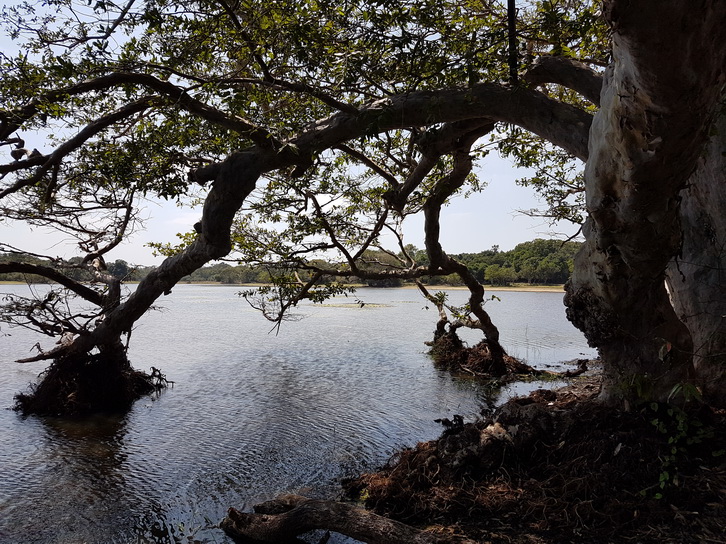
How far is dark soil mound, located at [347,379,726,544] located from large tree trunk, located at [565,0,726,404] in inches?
16.1

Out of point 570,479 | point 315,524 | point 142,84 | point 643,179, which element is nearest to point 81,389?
point 142,84

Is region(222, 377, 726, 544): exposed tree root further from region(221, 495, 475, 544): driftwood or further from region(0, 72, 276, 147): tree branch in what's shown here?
region(0, 72, 276, 147): tree branch

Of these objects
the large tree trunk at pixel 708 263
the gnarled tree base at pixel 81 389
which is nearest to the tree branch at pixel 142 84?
the large tree trunk at pixel 708 263

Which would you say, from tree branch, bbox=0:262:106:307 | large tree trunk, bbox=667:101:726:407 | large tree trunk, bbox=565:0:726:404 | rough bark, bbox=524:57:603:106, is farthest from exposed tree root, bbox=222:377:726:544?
tree branch, bbox=0:262:106:307

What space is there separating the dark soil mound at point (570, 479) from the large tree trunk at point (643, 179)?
409mm

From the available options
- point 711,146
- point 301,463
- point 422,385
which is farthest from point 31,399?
point 711,146

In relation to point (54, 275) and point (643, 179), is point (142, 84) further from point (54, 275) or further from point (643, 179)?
point (54, 275)

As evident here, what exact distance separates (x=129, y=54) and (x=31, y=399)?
6995mm

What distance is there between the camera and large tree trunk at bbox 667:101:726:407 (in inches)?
194

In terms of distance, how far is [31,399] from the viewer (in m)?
9.16

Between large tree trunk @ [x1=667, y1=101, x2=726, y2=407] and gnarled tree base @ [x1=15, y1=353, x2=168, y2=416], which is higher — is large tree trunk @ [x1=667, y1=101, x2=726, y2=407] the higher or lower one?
the higher one

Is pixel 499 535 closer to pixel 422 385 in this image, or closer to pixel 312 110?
pixel 312 110

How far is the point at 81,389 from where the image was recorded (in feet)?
30.8

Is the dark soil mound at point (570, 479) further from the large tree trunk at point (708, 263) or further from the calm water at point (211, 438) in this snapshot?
the calm water at point (211, 438)
